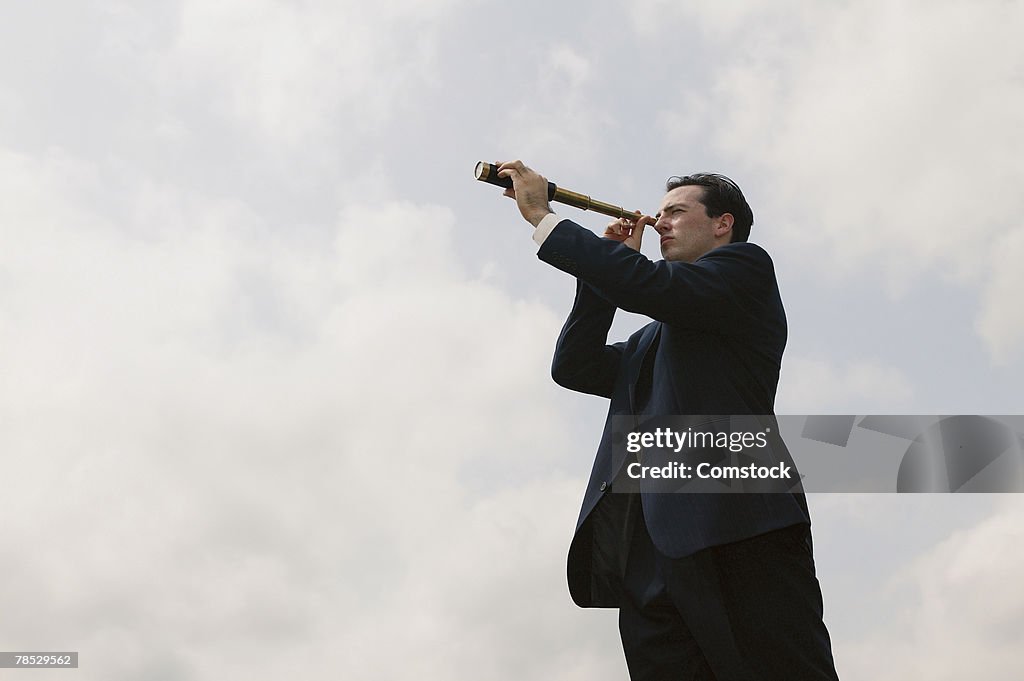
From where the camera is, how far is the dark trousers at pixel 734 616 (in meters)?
3.23

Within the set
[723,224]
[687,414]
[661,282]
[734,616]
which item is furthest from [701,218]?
[734,616]

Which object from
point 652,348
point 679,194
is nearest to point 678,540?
point 652,348

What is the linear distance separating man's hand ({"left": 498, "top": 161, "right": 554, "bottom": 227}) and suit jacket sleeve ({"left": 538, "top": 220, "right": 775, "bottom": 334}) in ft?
0.63

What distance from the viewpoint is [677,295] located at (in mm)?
3588

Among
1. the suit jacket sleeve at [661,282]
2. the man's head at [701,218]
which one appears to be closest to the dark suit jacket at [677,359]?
the suit jacket sleeve at [661,282]

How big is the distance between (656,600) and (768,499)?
0.53 metres

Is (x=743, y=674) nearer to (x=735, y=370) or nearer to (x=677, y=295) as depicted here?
(x=735, y=370)

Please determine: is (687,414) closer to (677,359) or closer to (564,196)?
(677,359)

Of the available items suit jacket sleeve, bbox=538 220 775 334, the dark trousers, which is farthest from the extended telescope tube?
the dark trousers

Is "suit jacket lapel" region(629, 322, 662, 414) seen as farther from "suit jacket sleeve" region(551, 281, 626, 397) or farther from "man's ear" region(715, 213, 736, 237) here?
"man's ear" region(715, 213, 736, 237)

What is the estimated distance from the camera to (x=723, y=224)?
13.8ft

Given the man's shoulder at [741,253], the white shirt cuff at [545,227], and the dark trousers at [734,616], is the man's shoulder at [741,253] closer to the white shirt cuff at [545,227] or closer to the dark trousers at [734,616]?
the white shirt cuff at [545,227]

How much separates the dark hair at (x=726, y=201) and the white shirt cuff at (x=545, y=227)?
814 millimetres

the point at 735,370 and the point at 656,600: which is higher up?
the point at 735,370
